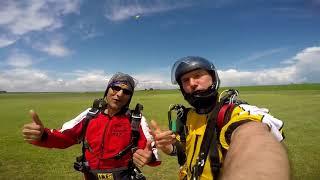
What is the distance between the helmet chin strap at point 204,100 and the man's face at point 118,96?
2.67 m

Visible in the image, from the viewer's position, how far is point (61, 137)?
6.11 m

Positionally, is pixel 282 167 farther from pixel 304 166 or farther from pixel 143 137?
Answer: pixel 304 166

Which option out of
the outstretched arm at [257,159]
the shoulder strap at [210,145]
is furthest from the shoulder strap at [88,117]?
the outstretched arm at [257,159]

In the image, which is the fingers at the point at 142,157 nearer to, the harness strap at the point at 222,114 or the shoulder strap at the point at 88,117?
the shoulder strap at the point at 88,117

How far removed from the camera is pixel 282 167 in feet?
5.22

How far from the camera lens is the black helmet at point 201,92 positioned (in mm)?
3828

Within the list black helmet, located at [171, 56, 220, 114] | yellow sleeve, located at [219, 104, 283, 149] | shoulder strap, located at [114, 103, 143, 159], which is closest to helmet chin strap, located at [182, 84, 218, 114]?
black helmet, located at [171, 56, 220, 114]

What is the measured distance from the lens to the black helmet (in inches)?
151

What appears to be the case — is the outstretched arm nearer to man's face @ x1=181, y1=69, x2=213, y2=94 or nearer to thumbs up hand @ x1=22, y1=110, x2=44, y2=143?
man's face @ x1=181, y1=69, x2=213, y2=94

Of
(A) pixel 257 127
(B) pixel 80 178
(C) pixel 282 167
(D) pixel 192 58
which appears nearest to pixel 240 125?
(A) pixel 257 127

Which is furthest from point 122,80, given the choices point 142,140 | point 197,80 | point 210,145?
point 210,145

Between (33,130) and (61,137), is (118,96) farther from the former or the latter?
(33,130)

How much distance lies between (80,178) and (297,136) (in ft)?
39.2

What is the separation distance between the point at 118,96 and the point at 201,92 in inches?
111
